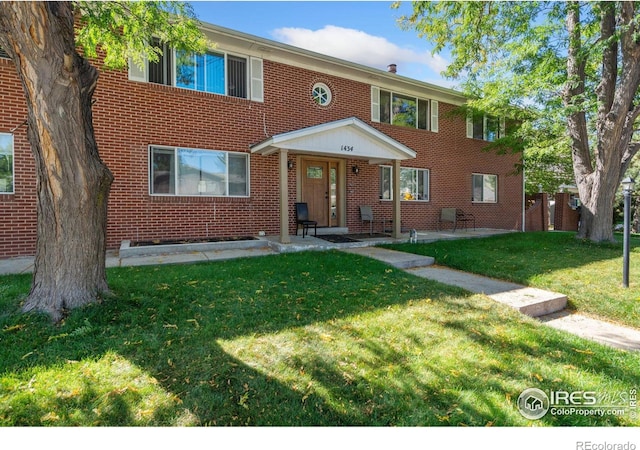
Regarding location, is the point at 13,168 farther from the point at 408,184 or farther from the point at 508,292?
the point at 408,184

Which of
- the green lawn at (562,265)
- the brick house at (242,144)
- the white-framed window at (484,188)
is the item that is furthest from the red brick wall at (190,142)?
the green lawn at (562,265)

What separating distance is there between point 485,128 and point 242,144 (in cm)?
1084

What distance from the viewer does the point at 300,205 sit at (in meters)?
10.0

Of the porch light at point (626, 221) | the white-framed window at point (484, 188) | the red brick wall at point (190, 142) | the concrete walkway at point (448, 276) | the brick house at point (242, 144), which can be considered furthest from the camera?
the white-framed window at point (484, 188)

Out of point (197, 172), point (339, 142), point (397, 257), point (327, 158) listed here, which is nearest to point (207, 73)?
point (197, 172)

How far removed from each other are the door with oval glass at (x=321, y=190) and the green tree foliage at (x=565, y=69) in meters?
5.43

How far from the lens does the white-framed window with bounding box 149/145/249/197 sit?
8.52 m

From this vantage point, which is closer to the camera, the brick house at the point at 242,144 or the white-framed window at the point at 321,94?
the brick house at the point at 242,144

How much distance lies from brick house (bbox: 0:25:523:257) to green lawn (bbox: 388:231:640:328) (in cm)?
256

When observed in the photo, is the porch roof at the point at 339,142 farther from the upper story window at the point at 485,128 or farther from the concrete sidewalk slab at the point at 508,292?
the upper story window at the point at 485,128

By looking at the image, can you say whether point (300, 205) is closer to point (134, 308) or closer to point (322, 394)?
point (134, 308)

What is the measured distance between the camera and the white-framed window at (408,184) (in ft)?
39.6

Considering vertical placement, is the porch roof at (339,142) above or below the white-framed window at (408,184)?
above

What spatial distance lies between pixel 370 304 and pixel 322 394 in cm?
201
